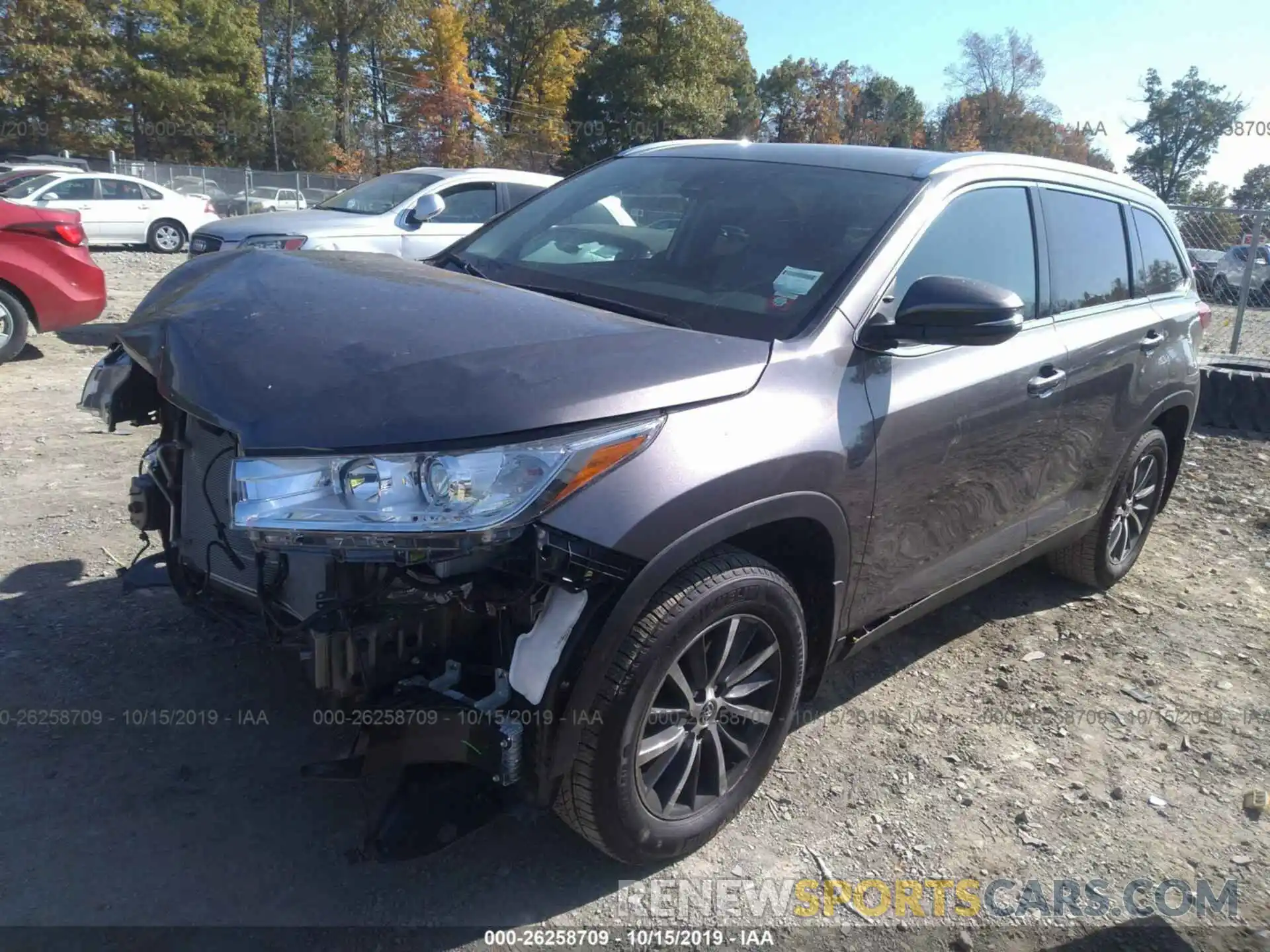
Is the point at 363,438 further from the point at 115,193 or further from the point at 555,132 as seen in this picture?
the point at 555,132

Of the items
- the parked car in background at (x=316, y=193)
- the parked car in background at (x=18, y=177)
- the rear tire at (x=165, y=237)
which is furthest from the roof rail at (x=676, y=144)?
the parked car in background at (x=316, y=193)

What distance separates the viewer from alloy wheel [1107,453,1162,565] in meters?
4.64

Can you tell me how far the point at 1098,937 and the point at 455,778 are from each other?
1.77 m

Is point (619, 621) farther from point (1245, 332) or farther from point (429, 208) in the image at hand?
point (1245, 332)

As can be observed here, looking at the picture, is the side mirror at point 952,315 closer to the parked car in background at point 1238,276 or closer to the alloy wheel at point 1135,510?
the alloy wheel at point 1135,510

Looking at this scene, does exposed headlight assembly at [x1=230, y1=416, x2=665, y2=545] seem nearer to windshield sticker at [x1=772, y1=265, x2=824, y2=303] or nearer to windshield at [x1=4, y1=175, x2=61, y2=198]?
windshield sticker at [x1=772, y1=265, x2=824, y2=303]

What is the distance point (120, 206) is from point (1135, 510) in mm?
18810

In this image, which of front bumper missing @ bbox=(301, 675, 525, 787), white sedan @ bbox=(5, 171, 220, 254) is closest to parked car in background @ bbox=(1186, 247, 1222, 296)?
front bumper missing @ bbox=(301, 675, 525, 787)

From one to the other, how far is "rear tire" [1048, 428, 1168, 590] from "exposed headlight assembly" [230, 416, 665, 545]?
10.7ft

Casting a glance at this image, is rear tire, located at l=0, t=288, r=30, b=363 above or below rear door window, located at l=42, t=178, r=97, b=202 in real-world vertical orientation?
below

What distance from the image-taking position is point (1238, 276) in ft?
36.8

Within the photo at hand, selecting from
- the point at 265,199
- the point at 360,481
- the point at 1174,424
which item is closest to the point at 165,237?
the point at 265,199

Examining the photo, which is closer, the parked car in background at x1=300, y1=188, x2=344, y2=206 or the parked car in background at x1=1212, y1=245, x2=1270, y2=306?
the parked car in background at x1=1212, y1=245, x2=1270, y2=306

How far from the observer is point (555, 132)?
50531 mm
